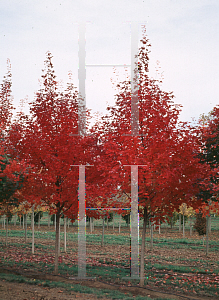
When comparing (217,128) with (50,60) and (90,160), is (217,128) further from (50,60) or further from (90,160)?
(50,60)

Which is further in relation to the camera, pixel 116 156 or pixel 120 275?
pixel 120 275

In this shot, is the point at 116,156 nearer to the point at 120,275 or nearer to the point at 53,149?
the point at 53,149

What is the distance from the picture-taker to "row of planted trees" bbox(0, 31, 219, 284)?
26.6ft

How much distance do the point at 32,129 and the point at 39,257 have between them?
6.72 meters

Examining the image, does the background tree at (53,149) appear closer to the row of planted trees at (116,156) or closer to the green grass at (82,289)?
the row of planted trees at (116,156)

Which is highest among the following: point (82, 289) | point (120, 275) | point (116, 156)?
point (116, 156)

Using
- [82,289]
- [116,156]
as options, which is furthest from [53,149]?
[82,289]

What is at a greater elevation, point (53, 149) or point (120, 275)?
point (53, 149)

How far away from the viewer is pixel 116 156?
8.31 meters

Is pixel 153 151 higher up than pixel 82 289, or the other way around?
pixel 153 151

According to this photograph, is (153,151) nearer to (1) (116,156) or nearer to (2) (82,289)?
(1) (116,156)

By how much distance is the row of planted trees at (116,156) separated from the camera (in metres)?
8.11

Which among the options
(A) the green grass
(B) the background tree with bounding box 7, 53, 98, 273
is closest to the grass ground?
(A) the green grass

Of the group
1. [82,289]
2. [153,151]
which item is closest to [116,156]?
[153,151]
